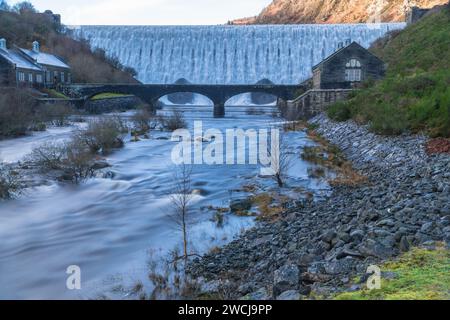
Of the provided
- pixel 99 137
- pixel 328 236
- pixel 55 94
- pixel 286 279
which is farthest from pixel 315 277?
pixel 55 94

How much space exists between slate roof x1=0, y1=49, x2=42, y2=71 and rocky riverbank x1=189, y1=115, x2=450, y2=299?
41.1 meters

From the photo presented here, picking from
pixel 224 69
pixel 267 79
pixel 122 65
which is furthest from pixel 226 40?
pixel 122 65

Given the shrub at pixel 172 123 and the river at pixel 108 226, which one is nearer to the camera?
the river at pixel 108 226

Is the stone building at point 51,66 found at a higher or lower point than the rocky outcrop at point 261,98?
higher

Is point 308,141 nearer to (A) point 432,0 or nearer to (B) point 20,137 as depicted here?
(B) point 20,137

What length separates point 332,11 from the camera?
100750 millimetres

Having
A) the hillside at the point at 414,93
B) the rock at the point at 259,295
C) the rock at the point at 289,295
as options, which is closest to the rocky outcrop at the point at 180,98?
the hillside at the point at 414,93

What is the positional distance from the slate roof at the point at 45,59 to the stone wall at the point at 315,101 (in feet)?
94.5

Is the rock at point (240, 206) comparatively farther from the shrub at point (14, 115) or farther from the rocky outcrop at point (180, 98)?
the rocky outcrop at point (180, 98)

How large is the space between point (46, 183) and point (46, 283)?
902 cm

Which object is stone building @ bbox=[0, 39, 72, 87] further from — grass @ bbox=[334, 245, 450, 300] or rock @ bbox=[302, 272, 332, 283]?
grass @ bbox=[334, 245, 450, 300]

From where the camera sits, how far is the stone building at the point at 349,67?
131 ft

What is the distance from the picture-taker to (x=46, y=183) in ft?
58.6

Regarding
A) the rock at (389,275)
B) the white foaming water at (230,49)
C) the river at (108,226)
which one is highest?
the white foaming water at (230,49)
